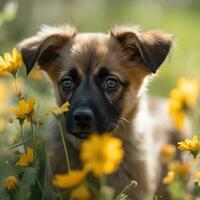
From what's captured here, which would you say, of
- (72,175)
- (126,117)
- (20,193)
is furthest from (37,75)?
A: (72,175)

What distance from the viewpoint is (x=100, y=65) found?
5559 mm

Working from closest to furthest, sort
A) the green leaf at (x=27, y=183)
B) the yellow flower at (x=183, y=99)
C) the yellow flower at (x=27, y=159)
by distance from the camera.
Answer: the yellow flower at (x=183, y=99)
the green leaf at (x=27, y=183)
the yellow flower at (x=27, y=159)

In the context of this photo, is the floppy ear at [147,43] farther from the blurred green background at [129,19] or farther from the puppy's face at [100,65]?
the blurred green background at [129,19]

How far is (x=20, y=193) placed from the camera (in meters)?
3.96

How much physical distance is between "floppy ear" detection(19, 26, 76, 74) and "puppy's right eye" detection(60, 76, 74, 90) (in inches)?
9.5

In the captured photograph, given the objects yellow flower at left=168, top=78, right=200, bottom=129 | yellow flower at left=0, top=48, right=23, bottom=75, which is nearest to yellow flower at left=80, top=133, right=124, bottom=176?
yellow flower at left=168, top=78, right=200, bottom=129

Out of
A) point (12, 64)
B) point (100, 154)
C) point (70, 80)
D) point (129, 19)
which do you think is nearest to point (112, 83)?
point (70, 80)

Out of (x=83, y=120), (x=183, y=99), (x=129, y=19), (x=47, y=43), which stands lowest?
A: (x=129, y=19)

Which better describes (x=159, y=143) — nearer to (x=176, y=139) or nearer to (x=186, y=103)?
(x=176, y=139)

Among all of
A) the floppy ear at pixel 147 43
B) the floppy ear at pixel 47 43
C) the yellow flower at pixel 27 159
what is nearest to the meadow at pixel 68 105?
the yellow flower at pixel 27 159

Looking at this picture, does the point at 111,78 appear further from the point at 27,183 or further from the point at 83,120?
the point at 27,183

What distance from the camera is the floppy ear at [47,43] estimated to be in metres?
5.64

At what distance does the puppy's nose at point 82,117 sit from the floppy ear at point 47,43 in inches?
30.8

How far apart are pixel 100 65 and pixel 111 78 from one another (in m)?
0.12
